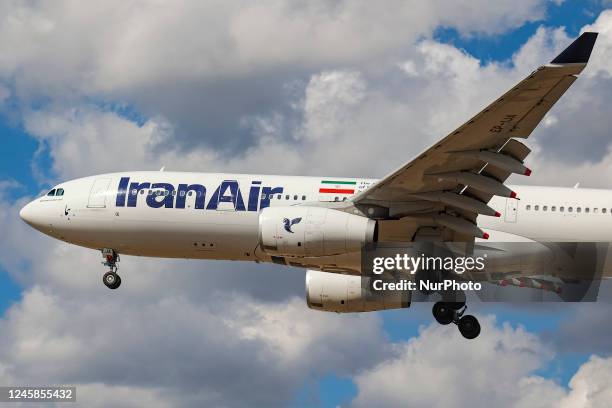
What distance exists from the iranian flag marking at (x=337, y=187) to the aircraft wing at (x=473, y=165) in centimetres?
284

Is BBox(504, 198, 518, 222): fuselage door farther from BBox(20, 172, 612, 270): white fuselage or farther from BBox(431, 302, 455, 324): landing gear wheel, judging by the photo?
BBox(431, 302, 455, 324): landing gear wheel

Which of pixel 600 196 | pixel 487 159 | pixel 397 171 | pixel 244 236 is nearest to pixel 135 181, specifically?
pixel 244 236

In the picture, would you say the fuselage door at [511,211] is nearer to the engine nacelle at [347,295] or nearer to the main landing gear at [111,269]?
the engine nacelle at [347,295]

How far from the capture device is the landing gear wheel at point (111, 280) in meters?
43.7

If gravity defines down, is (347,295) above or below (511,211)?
below

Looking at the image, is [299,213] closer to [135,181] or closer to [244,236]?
[244,236]

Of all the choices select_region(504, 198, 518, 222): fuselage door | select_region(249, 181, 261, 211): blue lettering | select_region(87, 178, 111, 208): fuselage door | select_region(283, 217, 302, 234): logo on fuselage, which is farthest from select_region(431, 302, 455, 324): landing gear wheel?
select_region(87, 178, 111, 208): fuselage door

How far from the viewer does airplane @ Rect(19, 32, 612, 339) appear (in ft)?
117

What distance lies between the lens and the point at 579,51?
29.3 meters

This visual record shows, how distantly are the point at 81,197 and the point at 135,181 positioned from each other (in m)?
2.39

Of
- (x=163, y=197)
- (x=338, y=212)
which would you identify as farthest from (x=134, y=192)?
(x=338, y=212)

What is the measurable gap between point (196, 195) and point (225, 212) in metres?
1.34

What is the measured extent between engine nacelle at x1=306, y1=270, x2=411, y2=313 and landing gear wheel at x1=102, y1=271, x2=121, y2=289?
7.38 m

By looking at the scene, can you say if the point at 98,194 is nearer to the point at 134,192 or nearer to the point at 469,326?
the point at 134,192
